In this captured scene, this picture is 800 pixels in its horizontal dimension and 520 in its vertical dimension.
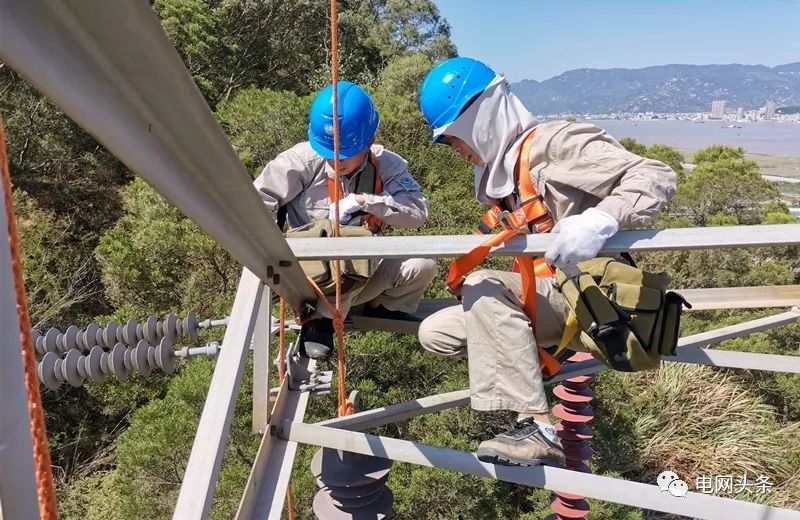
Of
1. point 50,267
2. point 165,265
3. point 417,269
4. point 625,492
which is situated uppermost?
point 417,269

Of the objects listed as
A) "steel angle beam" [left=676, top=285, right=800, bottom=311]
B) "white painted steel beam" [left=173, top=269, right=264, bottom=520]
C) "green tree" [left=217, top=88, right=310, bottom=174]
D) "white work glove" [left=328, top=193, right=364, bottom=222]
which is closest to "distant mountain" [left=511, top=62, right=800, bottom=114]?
"green tree" [left=217, top=88, right=310, bottom=174]

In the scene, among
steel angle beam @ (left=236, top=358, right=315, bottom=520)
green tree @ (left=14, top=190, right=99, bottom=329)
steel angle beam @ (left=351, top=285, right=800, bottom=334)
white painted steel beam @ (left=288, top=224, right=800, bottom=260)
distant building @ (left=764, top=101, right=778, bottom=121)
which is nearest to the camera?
white painted steel beam @ (left=288, top=224, right=800, bottom=260)

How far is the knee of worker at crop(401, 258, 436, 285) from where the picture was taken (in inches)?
106

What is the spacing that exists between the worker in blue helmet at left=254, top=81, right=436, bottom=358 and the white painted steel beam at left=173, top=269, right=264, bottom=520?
34.6 inches

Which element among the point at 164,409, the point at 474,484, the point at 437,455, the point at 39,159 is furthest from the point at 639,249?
the point at 39,159

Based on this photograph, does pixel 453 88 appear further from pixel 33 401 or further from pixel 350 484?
pixel 33 401

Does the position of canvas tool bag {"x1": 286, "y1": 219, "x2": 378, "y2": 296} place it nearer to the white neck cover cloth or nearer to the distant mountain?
the white neck cover cloth

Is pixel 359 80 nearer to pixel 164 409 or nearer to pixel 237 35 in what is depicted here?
pixel 237 35

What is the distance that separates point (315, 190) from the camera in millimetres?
2771

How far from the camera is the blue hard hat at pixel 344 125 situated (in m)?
2.66

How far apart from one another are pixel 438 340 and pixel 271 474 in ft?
2.34

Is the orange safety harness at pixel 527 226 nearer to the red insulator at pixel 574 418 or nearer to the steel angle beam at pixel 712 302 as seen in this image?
the steel angle beam at pixel 712 302

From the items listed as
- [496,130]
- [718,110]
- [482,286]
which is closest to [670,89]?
[718,110]

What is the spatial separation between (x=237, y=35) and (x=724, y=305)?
1306 centimetres
